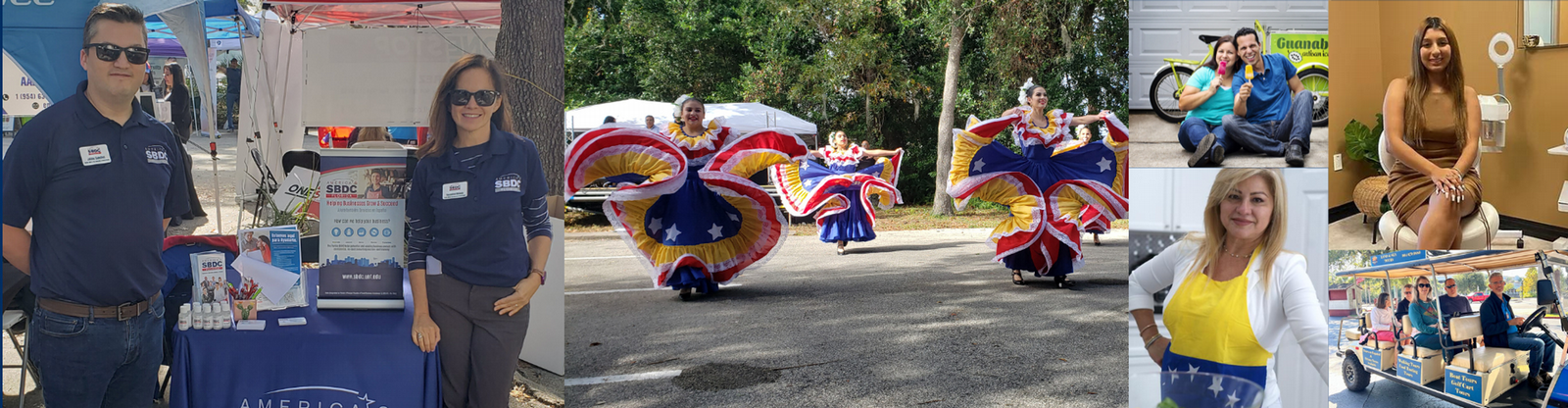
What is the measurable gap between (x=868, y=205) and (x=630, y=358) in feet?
4.42

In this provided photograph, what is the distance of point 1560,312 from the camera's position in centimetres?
257

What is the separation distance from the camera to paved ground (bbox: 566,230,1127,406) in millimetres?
3525

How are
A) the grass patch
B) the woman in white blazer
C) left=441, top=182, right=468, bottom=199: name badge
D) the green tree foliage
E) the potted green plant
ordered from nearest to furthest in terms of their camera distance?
the woman in white blazer < the potted green plant < left=441, top=182, right=468, bottom=199: name badge < the green tree foliage < the grass patch

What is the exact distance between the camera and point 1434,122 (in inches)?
94.4

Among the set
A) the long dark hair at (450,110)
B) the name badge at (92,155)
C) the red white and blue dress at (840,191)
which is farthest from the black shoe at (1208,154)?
the name badge at (92,155)

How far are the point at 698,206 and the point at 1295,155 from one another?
307 centimetres

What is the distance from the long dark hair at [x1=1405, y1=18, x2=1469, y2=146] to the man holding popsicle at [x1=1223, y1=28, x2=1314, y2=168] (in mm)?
468

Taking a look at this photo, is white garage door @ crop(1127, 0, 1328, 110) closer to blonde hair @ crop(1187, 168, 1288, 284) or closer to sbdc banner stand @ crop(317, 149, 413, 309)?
blonde hair @ crop(1187, 168, 1288, 284)

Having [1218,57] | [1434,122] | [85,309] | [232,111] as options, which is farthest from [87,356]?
[1434,122]

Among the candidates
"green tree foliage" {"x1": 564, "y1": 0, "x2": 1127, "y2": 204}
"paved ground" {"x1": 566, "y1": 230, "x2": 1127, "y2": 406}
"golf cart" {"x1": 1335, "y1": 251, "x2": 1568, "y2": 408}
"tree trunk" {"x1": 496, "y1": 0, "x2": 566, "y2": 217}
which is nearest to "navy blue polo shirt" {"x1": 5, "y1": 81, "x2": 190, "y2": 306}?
"tree trunk" {"x1": 496, "y1": 0, "x2": 566, "y2": 217}

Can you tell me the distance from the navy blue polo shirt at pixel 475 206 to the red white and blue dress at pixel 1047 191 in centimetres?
256

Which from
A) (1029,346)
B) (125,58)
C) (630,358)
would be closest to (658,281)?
(630,358)

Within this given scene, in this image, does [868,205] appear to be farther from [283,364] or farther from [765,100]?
[283,364]

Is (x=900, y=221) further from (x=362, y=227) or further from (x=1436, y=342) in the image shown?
(x=362, y=227)
